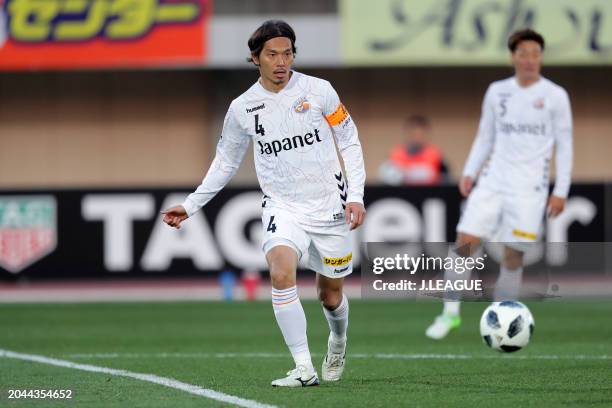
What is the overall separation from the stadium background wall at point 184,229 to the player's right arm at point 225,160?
9.05 meters

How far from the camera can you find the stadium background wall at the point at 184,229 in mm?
17484

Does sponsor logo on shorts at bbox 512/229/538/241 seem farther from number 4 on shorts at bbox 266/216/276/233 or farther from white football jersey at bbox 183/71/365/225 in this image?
number 4 on shorts at bbox 266/216/276/233

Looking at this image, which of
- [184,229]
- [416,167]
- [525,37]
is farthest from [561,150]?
[416,167]

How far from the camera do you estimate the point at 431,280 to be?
1168cm

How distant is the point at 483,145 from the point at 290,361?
8.89 ft

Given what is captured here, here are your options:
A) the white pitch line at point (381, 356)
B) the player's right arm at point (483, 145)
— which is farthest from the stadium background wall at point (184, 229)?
the white pitch line at point (381, 356)

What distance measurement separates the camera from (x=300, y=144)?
812cm

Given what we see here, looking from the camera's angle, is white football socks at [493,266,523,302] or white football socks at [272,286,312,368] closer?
white football socks at [272,286,312,368]

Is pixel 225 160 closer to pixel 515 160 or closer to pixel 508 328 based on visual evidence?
pixel 508 328

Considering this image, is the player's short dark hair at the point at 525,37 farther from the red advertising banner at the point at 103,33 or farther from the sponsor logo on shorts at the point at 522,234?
the red advertising banner at the point at 103,33

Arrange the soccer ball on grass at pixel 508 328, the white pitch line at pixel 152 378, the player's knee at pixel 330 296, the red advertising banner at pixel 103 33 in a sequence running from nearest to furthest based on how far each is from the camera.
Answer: the white pitch line at pixel 152 378 < the player's knee at pixel 330 296 < the soccer ball on grass at pixel 508 328 < the red advertising banner at pixel 103 33

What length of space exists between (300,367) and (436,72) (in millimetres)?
15926

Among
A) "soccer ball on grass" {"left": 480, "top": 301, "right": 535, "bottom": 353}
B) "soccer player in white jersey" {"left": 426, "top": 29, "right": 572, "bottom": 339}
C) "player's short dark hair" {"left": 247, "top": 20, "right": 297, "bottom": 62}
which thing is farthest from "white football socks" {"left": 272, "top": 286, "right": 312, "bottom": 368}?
"soccer player in white jersey" {"left": 426, "top": 29, "right": 572, "bottom": 339}

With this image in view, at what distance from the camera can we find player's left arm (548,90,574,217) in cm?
1077
